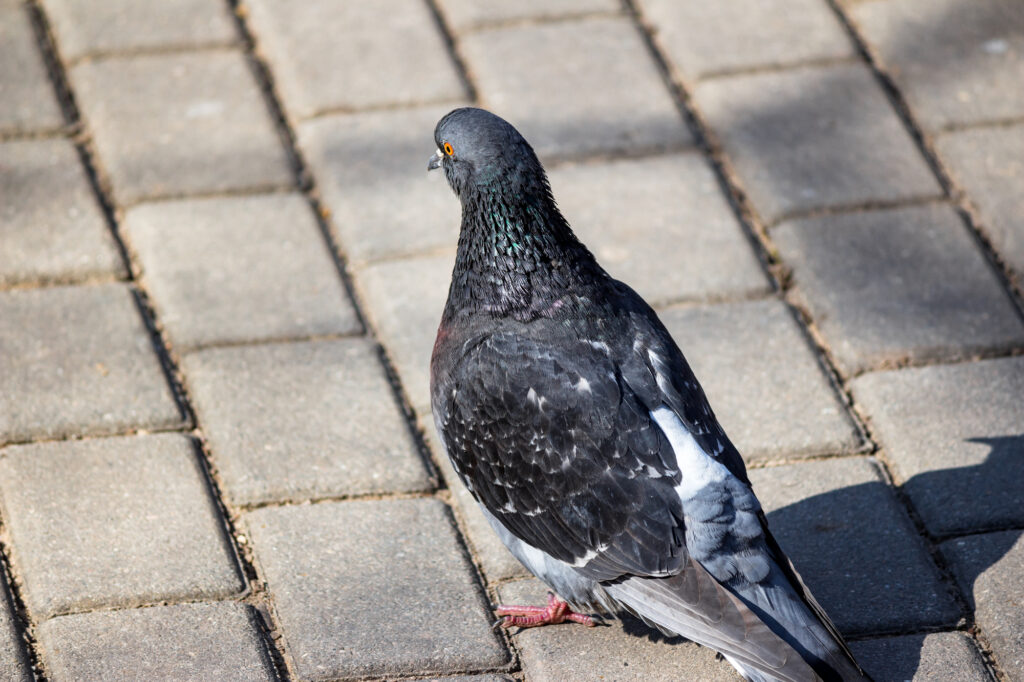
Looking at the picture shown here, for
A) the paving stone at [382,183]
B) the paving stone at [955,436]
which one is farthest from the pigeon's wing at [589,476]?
the paving stone at [382,183]

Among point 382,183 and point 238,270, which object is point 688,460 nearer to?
point 238,270

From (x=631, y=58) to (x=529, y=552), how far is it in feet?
9.13

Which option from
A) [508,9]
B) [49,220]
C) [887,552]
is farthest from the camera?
[508,9]

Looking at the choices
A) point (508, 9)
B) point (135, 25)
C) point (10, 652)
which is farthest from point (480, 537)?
point (135, 25)

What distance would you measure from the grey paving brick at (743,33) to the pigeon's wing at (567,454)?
2553 millimetres

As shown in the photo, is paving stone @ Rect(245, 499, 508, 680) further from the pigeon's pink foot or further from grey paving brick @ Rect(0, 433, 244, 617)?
grey paving brick @ Rect(0, 433, 244, 617)

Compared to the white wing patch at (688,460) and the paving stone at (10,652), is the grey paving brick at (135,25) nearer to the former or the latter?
the paving stone at (10,652)

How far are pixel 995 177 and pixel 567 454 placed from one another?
8.51 feet

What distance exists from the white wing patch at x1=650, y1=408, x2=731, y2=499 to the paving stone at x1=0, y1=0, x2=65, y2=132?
3.03 metres

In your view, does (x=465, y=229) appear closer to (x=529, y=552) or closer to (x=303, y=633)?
(x=529, y=552)

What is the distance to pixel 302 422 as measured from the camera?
3.92 metres

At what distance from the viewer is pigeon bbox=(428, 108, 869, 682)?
298cm

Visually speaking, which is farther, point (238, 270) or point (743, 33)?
point (743, 33)

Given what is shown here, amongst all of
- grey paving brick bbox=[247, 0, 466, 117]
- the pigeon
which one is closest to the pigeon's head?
the pigeon
